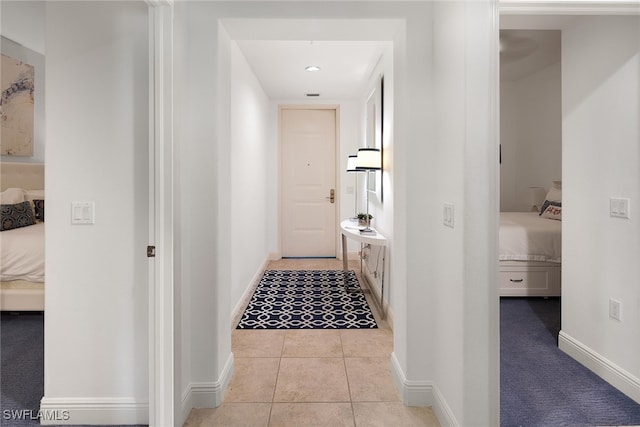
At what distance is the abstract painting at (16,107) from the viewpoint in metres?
2.45

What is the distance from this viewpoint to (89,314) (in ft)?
6.12

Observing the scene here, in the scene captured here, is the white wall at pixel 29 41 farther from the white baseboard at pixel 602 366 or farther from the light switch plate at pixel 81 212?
the white baseboard at pixel 602 366

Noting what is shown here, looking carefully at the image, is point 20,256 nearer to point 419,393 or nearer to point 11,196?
point 11,196

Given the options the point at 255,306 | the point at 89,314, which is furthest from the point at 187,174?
the point at 255,306

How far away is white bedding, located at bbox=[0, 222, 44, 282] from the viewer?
9.20ft

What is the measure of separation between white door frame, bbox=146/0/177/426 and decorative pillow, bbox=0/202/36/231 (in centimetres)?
195

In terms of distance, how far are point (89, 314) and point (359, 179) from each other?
4201mm

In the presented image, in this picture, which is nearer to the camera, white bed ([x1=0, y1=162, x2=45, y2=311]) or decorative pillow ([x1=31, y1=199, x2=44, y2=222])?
white bed ([x1=0, y1=162, x2=45, y2=311])

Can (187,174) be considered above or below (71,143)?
below

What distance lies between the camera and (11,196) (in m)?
2.80

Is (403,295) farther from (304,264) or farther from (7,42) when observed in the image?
(304,264)

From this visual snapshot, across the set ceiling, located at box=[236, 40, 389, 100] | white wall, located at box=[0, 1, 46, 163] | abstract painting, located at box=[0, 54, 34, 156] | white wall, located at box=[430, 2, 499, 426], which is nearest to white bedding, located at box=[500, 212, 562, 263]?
white wall, located at box=[430, 2, 499, 426]

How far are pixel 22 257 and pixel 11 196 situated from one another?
0.47 m

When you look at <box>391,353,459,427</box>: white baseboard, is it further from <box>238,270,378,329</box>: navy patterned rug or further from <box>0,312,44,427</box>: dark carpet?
<box>0,312,44,427</box>: dark carpet
